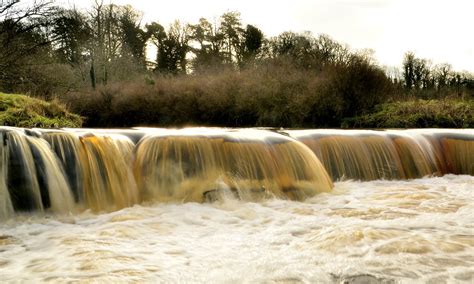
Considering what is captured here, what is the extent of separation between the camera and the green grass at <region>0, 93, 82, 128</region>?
31.7 feet

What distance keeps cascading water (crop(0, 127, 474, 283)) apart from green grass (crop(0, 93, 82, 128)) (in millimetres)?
4509

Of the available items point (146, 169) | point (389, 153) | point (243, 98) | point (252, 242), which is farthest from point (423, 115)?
point (252, 242)

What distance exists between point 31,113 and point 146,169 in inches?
230

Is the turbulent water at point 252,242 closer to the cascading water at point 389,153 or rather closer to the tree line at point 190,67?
the cascading water at point 389,153

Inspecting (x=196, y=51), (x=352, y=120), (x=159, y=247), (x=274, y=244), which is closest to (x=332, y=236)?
(x=274, y=244)

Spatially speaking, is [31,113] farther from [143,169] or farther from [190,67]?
[190,67]

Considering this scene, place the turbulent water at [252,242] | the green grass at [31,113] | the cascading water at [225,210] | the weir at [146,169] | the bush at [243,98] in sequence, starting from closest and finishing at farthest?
1. the turbulent water at [252,242]
2. the cascading water at [225,210]
3. the weir at [146,169]
4. the green grass at [31,113]
5. the bush at [243,98]

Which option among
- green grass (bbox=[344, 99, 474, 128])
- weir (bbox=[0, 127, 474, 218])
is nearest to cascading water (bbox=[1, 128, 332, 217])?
weir (bbox=[0, 127, 474, 218])

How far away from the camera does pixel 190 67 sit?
3688cm

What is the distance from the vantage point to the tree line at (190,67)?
1253 centimetres

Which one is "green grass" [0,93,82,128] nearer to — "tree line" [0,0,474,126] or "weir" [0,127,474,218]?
"tree line" [0,0,474,126]

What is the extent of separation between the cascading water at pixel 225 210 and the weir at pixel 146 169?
0.02m

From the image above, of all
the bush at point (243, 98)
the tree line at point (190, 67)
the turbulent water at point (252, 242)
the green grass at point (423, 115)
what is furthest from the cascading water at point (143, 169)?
the bush at point (243, 98)

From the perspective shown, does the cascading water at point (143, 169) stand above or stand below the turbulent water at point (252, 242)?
above
